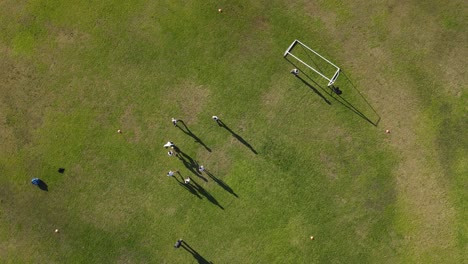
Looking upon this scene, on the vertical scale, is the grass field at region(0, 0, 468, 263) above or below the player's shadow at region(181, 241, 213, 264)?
above

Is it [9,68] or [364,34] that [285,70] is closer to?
[364,34]

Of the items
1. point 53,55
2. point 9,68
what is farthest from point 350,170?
point 9,68

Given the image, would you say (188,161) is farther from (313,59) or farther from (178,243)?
(313,59)

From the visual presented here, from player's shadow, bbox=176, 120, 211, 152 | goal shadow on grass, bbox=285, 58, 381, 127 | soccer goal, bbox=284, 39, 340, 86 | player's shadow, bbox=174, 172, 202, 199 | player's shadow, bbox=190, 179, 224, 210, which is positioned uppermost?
soccer goal, bbox=284, 39, 340, 86

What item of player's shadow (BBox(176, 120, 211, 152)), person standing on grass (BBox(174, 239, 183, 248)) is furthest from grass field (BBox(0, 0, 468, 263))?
person standing on grass (BBox(174, 239, 183, 248))

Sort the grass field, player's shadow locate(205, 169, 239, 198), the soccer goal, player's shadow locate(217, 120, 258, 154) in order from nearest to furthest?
the grass field → player's shadow locate(205, 169, 239, 198) → player's shadow locate(217, 120, 258, 154) → the soccer goal

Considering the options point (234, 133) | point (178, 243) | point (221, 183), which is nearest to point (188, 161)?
point (221, 183)

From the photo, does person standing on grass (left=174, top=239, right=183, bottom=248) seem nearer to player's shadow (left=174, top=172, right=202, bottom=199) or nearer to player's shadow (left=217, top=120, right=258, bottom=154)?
player's shadow (left=174, top=172, right=202, bottom=199)
